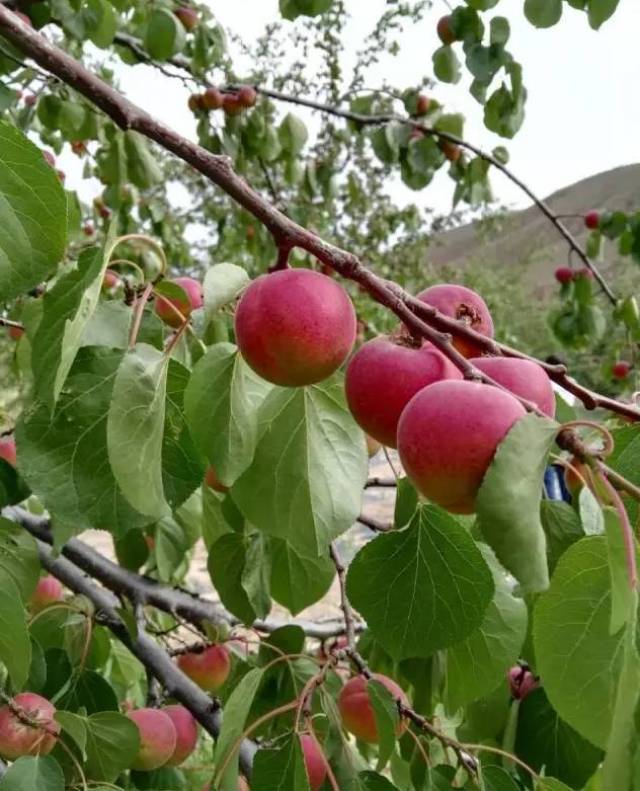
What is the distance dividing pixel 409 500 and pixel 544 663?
19 centimetres

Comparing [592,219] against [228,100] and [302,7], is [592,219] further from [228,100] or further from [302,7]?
[302,7]

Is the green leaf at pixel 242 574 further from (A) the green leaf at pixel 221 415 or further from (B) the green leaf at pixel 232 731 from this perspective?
(A) the green leaf at pixel 221 415

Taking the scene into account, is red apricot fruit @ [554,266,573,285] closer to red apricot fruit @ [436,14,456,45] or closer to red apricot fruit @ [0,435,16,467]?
red apricot fruit @ [436,14,456,45]

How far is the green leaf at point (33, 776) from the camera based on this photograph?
0.73 meters

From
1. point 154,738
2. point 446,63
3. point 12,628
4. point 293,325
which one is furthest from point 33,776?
point 446,63

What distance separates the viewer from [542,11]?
1.25m

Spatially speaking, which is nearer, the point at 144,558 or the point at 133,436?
the point at 133,436

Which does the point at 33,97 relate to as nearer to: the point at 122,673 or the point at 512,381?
the point at 122,673

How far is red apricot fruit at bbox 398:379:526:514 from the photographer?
1.34ft

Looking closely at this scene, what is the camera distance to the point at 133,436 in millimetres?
567

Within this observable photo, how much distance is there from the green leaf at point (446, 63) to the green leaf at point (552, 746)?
52.2 inches

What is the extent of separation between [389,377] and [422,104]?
1757mm

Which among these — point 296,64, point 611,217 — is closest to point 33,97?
point 611,217

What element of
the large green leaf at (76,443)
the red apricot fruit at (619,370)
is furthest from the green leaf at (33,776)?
the red apricot fruit at (619,370)
